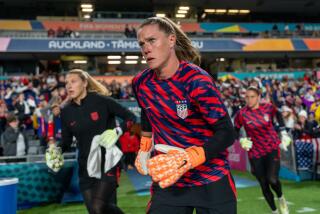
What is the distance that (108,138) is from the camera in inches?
165

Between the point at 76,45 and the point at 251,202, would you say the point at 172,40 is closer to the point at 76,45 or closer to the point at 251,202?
the point at 251,202

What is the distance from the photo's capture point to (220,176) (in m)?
2.45

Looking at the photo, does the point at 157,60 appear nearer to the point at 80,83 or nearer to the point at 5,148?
the point at 80,83

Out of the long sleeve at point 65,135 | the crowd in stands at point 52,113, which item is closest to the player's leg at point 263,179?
the crowd in stands at point 52,113

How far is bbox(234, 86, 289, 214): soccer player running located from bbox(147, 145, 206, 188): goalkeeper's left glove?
3882mm

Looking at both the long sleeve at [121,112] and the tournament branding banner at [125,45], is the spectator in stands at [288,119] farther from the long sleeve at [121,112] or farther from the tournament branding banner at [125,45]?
the tournament branding banner at [125,45]

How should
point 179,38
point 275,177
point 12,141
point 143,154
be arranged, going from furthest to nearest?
point 12,141 < point 275,177 < point 143,154 < point 179,38

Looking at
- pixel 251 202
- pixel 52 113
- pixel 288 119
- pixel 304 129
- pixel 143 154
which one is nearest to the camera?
pixel 143 154

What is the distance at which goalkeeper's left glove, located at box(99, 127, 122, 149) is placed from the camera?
4.18 meters

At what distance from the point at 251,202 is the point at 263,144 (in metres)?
1.98

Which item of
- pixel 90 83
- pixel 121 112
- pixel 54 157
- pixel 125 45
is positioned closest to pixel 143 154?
pixel 121 112

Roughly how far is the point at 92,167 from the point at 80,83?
37.0 inches

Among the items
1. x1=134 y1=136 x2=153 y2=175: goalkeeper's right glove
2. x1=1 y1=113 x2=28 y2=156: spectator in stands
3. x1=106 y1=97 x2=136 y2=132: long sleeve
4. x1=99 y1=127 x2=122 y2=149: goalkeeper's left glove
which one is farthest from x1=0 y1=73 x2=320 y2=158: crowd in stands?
x1=134 y1=136 x2=153 y2=175: goalkeeper's right glove

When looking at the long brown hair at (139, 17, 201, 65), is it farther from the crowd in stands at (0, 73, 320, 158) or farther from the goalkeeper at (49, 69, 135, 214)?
the crowd in stands at (0, 73, 320, 158)
